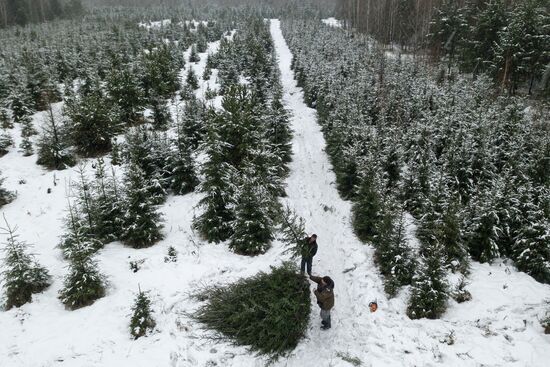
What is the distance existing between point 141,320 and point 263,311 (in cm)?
345

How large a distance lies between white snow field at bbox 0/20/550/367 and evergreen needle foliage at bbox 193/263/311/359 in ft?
1.09

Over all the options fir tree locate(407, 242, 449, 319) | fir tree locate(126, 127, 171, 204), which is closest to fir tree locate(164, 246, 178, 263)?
fir tree locate(126, 127, 171, 204)

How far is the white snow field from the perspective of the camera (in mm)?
8922

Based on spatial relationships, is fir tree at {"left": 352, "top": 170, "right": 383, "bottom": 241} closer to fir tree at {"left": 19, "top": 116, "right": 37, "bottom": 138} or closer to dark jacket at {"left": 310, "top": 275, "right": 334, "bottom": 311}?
dark jacket at {"left": 310, "top": 275, "right": 334, "bottom": 311}

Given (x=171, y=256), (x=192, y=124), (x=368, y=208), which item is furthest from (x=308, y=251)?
(x=192, y=124)

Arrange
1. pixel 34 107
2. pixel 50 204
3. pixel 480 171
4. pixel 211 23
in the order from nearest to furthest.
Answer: pixel 480 171 → pixel 50 204 → pixel 34 107 → pixel 211 23

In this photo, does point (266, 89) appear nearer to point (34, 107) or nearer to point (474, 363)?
point (34, 107)

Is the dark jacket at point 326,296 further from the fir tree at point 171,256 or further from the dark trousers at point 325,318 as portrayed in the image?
the fir tree at point 171,256

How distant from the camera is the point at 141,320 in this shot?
9.87 meters

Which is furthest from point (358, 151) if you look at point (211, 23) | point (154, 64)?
point (211, 23)

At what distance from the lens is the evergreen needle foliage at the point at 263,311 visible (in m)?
9.17

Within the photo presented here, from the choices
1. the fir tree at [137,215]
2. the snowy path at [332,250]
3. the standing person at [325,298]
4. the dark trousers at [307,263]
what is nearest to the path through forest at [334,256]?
the snowy path at [332,250]

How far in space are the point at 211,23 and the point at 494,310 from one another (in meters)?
71.5

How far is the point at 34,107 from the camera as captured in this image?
1009 inches
